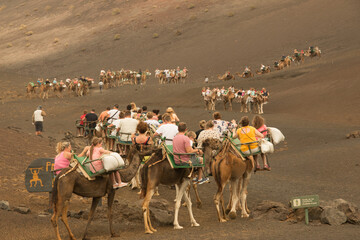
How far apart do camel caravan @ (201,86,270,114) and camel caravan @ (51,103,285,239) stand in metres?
27.0

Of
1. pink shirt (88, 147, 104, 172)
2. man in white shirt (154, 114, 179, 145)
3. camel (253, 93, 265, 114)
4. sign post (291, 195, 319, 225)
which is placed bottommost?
sign post (291, 195, 319, 225)

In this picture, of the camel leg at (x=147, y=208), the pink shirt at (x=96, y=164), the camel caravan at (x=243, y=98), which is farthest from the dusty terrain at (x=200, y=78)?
the pink shirt at (x=96, y=164)

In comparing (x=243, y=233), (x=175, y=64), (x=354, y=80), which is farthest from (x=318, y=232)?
(x=175, y=64)

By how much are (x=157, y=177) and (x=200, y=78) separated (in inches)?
2131

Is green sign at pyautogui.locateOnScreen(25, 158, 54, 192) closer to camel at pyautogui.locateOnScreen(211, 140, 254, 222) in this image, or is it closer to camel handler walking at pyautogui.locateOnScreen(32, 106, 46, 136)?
camel at pyautogui.locateOnScreen(211, 140, 254, 222)

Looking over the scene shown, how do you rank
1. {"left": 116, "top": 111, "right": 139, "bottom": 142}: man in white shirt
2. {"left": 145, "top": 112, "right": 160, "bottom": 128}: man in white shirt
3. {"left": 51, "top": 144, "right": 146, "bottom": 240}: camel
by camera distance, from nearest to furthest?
{"left": 51, "top": 144, "right": 146, "bottom": 240}: camel, {"left": 145, "top": 112, "right": 160, "bottom": 128}: man in white shirt, {"left": 116, "top": 111, "right": 139, "bottom": 142}: man in white shirt

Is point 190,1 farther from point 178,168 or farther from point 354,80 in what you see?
point 178,168

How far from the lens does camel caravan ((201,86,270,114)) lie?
144 feet

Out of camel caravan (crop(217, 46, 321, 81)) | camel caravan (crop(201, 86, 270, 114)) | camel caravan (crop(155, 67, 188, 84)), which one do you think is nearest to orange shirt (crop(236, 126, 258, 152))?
camel caravan (crop(201, 86, 270, 114))

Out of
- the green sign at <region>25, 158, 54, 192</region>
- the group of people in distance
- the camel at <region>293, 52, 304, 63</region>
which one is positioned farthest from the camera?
the camel at <region>293, 52, 304, 63</region>

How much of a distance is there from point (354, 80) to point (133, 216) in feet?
110

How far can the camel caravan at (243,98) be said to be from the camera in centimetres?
4381

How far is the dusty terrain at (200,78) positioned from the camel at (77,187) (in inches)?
44.1

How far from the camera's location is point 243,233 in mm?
13141
